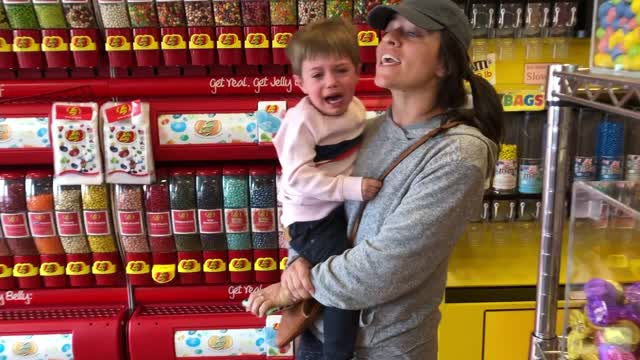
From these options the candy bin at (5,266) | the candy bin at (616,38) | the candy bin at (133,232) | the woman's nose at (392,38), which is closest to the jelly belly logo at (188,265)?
the candy bin at (133,232)

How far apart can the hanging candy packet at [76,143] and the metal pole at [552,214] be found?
162cm

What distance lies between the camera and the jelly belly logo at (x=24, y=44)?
222cm

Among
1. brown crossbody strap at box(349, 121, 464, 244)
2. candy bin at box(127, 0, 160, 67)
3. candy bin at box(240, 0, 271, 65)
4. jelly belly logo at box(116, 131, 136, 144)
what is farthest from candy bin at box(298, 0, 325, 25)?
brown crossbody strap at box(349, 121, 464, 244)

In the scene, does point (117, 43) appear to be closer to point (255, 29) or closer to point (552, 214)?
point (255, 29)

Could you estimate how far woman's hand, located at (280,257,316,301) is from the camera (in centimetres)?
134

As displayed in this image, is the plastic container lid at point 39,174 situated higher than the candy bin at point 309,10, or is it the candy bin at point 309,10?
the candy bin at point 309,10

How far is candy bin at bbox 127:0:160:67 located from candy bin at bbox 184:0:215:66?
131mm

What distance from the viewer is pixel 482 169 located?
1175 millimetres

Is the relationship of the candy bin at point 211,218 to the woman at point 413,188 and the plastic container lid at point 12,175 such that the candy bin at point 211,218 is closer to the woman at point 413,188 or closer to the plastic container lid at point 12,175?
the plastic container lid at point 12,175

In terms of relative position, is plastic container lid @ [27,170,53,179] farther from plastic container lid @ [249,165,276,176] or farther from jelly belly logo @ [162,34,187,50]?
plastic container lid @ [249,165,276,176]

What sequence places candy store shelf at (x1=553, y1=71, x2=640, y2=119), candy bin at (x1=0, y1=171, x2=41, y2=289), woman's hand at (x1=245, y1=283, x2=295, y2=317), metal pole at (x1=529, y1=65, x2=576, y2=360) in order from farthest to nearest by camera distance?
1. candy bin at (x1=0, y1=171, x2=41, y2=289)
2. metal pole at (x1=529, y1=65, x2=576, y2=360)
3. woman's hand at (x1=245, y1=283, x2=295, y2=317)
4. candy store shelf at (x1=553, y1=71, x2=640, y2=119)

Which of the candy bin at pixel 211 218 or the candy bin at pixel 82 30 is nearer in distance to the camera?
the candy bin at pixel 82 30

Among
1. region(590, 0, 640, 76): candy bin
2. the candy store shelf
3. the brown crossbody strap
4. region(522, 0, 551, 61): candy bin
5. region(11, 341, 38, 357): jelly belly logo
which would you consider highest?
region(522, 0, 551, 61): candy bin

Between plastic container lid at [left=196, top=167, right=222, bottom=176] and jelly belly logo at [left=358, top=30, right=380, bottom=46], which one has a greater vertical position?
jelly belly logo at [left=358, top=30, right=380, bottom=46]
